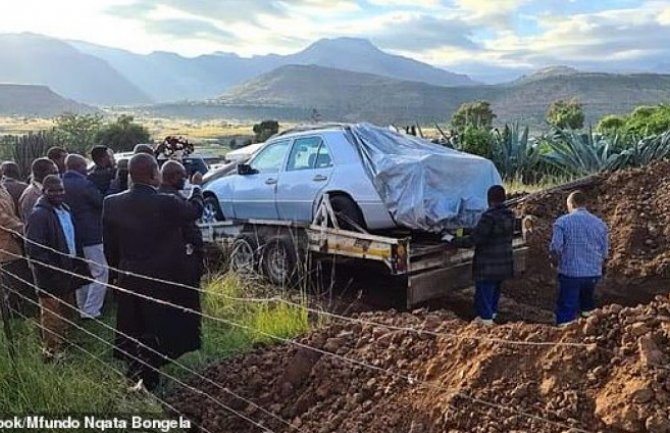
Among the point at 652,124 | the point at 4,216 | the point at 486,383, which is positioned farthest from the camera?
the point at 652,124

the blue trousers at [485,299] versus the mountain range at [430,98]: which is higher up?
the mountain range at [430,98]

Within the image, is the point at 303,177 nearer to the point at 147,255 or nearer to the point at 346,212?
the point at 346,212

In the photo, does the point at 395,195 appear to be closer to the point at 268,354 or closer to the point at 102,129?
the point at 268,354

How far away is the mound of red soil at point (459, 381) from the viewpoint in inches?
134

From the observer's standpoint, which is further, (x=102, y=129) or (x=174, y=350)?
(x=102, y=129)

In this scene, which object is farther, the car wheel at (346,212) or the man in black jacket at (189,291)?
the car wheel at (346,212)

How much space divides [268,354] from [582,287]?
3.64 m

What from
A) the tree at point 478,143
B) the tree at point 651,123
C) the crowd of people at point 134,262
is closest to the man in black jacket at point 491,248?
the crowd of people at point 134,262

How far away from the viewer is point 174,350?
215 inches

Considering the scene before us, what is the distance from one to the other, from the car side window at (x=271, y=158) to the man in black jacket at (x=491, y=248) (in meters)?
2.90

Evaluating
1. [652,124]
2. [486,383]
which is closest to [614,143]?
[652,124]

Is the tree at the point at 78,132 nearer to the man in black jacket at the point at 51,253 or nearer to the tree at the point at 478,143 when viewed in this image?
the tree at the point at 478,143

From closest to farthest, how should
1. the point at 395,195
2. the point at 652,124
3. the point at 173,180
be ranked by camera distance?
the point at 173,180
the point at 395,195
the point at 652,124

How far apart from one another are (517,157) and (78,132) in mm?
20437
